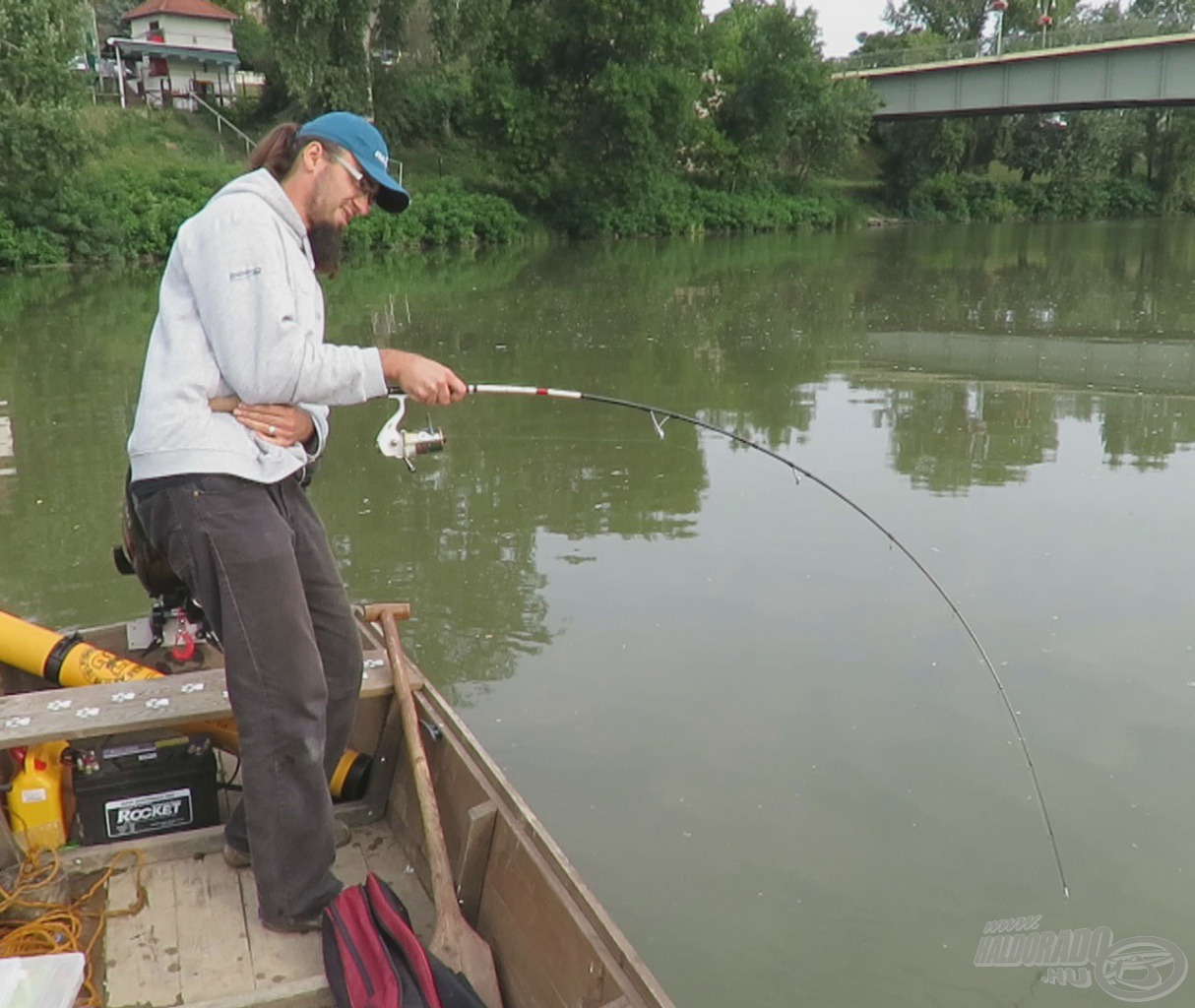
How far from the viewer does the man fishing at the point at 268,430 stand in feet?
8.31

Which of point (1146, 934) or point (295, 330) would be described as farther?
point (1146, 934)

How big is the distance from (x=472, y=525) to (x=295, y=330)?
15.5ft

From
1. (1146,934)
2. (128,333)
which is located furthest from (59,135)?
(1146,934)

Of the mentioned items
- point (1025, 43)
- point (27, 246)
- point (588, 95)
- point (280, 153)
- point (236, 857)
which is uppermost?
point (1025, 43)

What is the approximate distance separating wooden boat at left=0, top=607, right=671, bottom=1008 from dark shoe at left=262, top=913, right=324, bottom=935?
21 millimetres

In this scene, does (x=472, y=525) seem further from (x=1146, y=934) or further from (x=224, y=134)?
(x=224, y=134)

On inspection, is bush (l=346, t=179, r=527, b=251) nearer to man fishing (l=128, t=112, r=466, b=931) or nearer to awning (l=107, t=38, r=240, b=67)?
awning (l=107, t=38, r=240, b=67)

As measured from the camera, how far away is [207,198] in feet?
85.0

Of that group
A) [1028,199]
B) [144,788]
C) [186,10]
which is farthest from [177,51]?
[144,788]

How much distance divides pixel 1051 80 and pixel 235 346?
34422 mm

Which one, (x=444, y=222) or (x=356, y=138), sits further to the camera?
(x=444, y=222)

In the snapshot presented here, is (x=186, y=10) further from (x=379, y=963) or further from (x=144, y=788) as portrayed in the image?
(x=379, y=963)

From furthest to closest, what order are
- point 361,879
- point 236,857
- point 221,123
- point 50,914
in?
point 221,123
point 361,879
point 236,857
point 50,914

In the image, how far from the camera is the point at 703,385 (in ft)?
38.2
